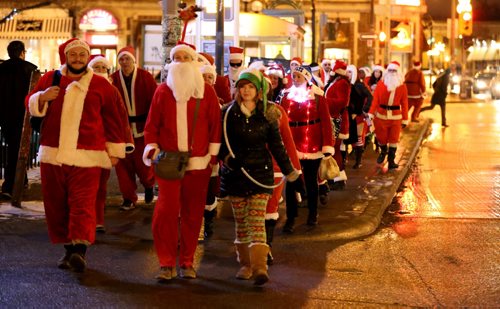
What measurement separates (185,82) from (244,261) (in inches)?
59.7

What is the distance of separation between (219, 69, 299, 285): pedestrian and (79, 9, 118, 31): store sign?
3367 cm

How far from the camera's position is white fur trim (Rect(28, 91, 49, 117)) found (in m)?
7.25

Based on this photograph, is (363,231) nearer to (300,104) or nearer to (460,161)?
(300,104)

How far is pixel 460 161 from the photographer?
1702cm

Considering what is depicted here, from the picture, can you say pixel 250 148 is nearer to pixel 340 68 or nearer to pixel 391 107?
pixel 340 68

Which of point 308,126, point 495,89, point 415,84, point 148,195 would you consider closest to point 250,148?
→ point 308,126

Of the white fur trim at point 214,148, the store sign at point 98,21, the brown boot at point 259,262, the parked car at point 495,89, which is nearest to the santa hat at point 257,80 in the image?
the white fur trim at point 214,148

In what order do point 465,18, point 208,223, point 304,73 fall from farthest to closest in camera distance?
point 465,18
point 304,73
point 208,223

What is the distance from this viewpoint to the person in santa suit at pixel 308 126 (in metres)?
9.27

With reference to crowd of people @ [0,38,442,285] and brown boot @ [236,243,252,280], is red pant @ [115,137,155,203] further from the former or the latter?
brown boot @ [236,243,252,280]

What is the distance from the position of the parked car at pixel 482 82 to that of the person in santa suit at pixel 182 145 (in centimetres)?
4631

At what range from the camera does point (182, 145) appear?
23.0 feet

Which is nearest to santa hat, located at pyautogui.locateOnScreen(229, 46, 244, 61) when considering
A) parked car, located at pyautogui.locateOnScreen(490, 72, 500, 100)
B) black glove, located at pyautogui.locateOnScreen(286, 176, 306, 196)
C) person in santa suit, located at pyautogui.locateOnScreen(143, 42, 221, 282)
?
black glove, located at pyautogui.locateOnScreen(286, 176, 306, 196)

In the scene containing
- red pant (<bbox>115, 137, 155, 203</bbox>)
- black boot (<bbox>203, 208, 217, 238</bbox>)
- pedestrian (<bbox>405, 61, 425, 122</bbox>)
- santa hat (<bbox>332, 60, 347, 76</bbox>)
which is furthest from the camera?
pedestrian (<bbox>405, 61, 425, 122</bbox>)
